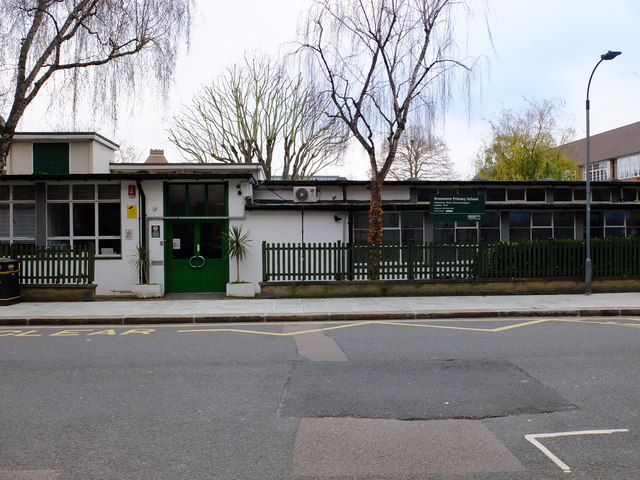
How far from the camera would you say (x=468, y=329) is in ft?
33.2

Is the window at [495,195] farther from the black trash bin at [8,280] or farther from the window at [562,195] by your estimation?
the black trash bin at [8,280]

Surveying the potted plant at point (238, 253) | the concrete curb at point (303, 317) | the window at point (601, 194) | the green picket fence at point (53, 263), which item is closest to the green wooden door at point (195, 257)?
the potted plant at point (238, 253)

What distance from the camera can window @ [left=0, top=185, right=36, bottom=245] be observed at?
51.0 feet

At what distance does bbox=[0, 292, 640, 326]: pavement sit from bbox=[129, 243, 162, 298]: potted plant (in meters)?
0.42

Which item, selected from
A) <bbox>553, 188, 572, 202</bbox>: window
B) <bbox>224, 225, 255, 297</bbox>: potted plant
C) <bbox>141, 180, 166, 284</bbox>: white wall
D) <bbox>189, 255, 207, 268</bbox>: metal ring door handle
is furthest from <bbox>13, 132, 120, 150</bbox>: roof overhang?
<bbox>553, 188, 572, 202</bbox>: window

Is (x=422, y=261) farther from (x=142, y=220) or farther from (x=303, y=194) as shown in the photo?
(x=142, y=220)

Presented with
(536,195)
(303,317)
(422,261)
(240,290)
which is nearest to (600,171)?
(536,195)

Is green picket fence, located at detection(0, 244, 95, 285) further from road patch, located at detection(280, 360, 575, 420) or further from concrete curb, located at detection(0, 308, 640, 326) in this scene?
road patch, located at detection(280, 360, 575, 420)

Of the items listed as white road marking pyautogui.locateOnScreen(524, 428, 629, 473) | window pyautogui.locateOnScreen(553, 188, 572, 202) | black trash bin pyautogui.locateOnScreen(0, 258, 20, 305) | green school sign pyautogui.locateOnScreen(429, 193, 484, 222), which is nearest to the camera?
white road marking pyautogui.locateOnScreen(524, 428, 629, 473)

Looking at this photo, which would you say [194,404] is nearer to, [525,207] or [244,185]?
[244,185]

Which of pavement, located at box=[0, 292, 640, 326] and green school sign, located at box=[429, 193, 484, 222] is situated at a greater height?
green school sign, located at box=[429, 193, 484, 222]

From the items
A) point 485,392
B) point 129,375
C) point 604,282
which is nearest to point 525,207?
point 604,282

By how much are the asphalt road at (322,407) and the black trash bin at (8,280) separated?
4.42m

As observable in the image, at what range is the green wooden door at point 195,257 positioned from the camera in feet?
51.5
